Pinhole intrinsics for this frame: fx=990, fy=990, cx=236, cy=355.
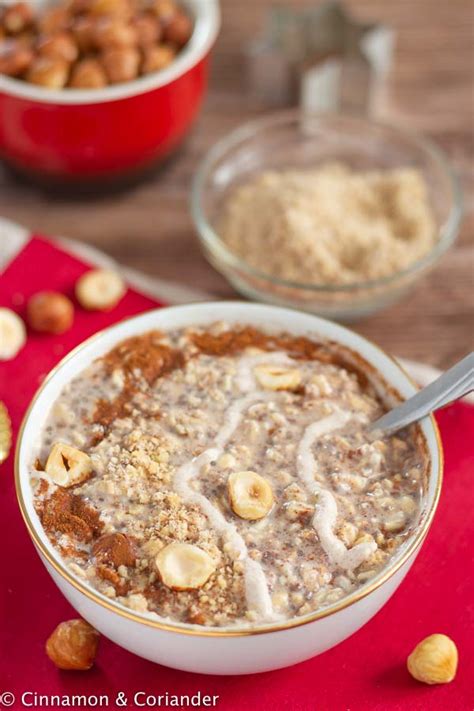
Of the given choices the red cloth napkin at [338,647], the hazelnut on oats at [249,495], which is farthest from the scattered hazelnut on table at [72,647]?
the hazelnut on oats at [249,495]

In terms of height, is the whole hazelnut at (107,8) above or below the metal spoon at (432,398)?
above

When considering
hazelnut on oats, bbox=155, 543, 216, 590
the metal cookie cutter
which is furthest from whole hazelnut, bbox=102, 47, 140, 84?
hazelnut on oats, bbox=155, 543, 216, 590

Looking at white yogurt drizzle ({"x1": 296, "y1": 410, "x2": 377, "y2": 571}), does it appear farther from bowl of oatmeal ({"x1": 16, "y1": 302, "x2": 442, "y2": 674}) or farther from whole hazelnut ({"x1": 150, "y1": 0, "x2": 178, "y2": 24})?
whole hazelnut ({"x1": 150, "y1": 0, "x2": 178, "y2": 24})

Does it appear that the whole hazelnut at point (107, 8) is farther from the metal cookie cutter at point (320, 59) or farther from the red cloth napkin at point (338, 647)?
the red cloth napkin at point (338, 647)

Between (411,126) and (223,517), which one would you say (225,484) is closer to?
(223,517)

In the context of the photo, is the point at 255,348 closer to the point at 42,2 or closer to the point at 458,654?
the point at 458,654

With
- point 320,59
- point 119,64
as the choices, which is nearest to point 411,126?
point 320,59
